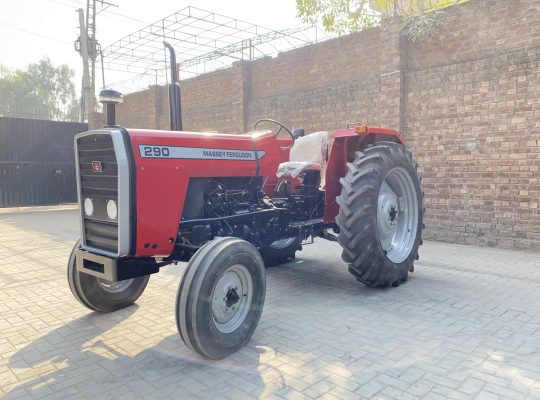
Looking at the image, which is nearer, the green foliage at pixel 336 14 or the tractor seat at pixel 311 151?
the tractor seat at pixel 311 151

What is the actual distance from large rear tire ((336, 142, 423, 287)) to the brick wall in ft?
7.48

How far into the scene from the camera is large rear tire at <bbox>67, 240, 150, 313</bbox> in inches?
141

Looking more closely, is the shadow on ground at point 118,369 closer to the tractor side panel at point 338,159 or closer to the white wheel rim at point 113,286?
the white wheel rim at point 113,286

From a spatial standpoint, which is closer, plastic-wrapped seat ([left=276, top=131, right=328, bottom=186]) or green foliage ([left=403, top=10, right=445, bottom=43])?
plastic-wrapped seat ([left=276, top=131, right=328, bottom=186])

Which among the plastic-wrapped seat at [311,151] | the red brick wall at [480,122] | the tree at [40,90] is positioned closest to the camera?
the plastic-wrapped seat at [311,151]

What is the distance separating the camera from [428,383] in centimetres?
251

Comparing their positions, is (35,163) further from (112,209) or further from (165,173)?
(165,173)

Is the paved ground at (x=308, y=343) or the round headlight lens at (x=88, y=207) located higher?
the round headlight lens at (x=88, y=207)

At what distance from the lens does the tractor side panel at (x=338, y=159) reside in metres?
4.45

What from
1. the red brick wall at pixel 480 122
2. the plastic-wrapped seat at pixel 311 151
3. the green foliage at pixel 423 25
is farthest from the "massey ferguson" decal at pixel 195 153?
the green foliage at pixel 423 25

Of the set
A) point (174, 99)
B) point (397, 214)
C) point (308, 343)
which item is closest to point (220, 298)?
point (308, 343)

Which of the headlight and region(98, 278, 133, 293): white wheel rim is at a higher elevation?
the headlight

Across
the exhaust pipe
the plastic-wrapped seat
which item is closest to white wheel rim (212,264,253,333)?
the exhaust pipe

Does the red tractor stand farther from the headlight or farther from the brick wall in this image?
the brick wall
